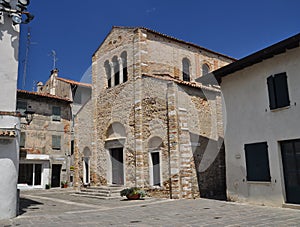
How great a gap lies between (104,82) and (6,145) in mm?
10995

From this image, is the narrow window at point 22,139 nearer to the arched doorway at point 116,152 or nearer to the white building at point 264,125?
the arched doorway at point 116,152

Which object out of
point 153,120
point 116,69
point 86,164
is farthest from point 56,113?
point 153,120

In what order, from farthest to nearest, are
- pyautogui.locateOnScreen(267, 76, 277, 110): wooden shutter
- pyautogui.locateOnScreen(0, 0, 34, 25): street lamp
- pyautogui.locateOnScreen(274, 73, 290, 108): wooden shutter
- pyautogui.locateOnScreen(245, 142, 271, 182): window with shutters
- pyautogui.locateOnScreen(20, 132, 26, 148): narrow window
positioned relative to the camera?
pyautogui.locateOnScreen(20, 132, 26, 148): narrow window → pyautogui.locateOnScreen(245, 142, 271, 182): window with shutters → pyautogui.locateOnScreen(267, 76, 277, 110): wooden shutter → pyautogui.locateOnScreen(274, 73, 290, 108): wooden shutter → pyautogui.locateOnScreen(0, 0, 34, 25): street lamp

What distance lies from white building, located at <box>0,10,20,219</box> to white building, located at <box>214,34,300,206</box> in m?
8.48

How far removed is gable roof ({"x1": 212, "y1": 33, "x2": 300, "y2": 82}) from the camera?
10070mm

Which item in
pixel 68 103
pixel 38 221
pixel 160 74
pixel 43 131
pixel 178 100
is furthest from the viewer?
pixel 68 103

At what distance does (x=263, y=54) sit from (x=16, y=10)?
913cm

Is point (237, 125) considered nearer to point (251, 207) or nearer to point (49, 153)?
point (251, 207)

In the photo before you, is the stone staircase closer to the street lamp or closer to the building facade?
the building facade

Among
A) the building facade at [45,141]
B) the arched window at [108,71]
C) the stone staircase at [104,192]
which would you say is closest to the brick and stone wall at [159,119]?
the arched window at [108,71]

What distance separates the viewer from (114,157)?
708 inches

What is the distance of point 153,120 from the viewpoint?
15.6 meters

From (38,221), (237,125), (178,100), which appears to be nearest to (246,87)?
(237,125)

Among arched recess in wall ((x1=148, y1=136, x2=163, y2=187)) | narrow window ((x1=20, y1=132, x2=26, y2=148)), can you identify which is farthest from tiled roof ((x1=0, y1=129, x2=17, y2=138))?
narrow window ((x1=20, y1=132, x2=26, y2=148))
